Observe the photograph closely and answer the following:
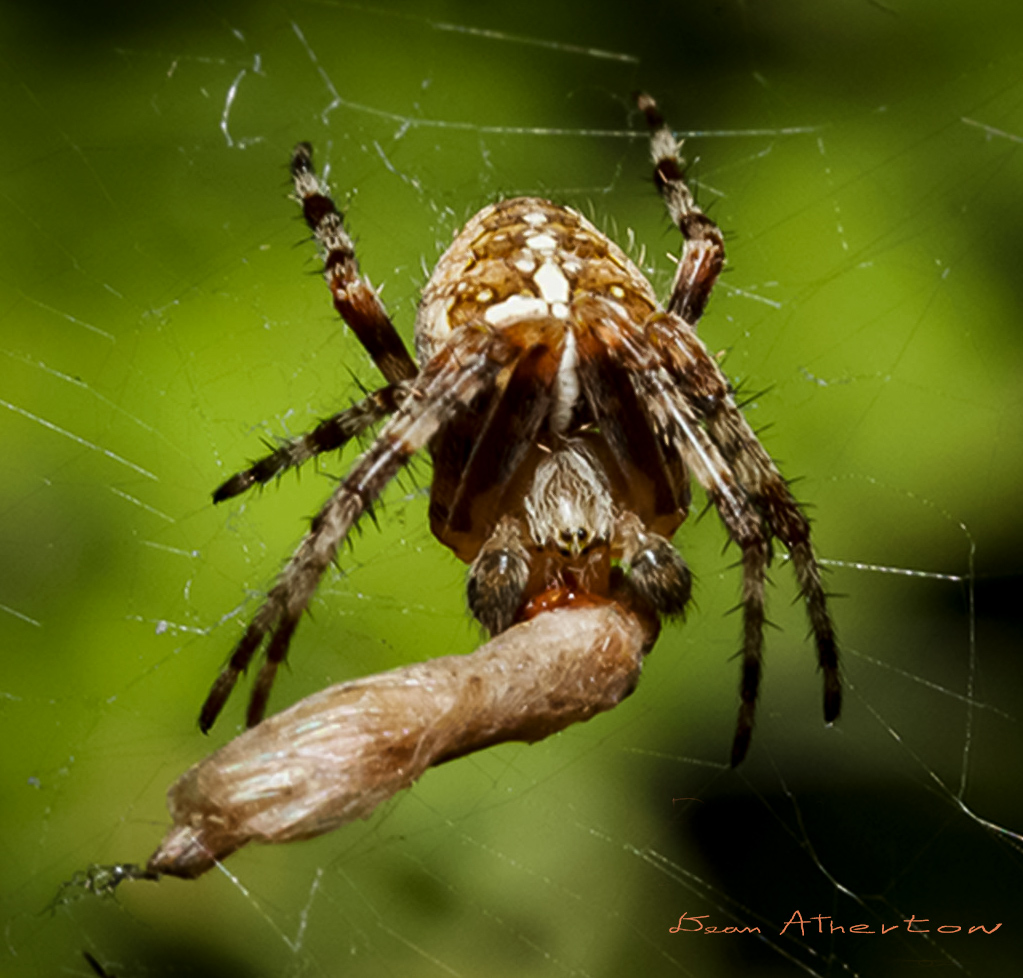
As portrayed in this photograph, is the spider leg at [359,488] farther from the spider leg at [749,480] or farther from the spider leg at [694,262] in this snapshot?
the spider leg at [694,262]

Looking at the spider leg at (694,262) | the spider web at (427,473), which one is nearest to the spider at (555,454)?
the spider leg at (694,262)

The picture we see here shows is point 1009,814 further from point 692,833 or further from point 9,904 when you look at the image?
point 9,904

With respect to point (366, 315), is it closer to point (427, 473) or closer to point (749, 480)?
point (427, 473)

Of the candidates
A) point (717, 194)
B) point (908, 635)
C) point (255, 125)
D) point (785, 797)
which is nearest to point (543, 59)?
point (717, 194)

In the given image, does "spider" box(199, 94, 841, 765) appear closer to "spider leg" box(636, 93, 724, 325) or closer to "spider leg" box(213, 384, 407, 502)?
"spider leg" box(213, 384, 407, 502)

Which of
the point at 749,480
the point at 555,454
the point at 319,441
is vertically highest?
the point at 319,441

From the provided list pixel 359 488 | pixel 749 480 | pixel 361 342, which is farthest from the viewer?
pixel 361 342

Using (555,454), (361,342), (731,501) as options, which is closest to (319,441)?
(361,342)
